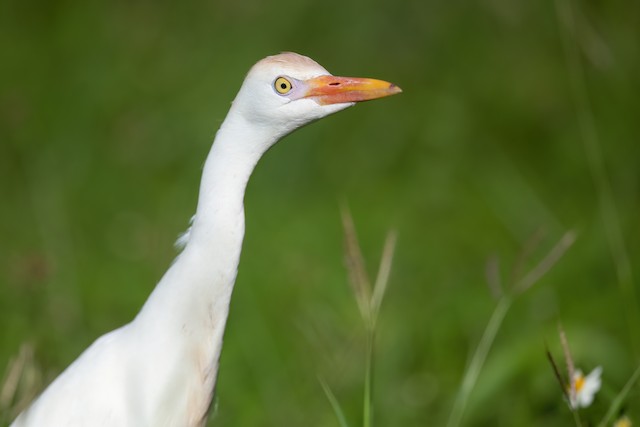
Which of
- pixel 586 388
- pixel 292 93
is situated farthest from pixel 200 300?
pixel 586 388

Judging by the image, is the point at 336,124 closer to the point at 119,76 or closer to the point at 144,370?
the point at 119,76

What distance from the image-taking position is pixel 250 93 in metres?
2.25

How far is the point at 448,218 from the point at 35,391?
3277 millimetres

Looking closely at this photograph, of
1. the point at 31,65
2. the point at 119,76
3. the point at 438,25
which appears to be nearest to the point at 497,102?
the point at 438,25

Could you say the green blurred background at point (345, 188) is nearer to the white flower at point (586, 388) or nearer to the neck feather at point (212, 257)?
the white flower at point (586, 388)

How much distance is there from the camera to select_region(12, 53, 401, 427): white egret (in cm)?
Result: 226

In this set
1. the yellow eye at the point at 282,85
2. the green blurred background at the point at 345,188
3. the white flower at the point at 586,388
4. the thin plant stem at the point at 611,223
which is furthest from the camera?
the green blurred background at the point at 345,188

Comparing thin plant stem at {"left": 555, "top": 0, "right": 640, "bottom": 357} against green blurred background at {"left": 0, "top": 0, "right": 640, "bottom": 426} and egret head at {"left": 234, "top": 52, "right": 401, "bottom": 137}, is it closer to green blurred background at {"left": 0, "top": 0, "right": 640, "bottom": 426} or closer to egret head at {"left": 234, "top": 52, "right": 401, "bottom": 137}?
green blurred background at {"left": 0, "top": 0, "right": 640, "bottom": 426}

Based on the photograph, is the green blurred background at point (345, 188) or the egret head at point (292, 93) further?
the green blurred background at point (345, 188)

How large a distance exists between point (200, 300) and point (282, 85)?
0.49 metres

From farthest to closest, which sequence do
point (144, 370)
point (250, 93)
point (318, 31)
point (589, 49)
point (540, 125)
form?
point (318, 31)
point (540, 125)
point (589, 49)
point (144, 370)
point (250, 93)

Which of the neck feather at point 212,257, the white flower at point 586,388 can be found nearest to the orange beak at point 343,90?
the neck feather at point 212,257

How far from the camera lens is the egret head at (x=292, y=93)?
7.34ft

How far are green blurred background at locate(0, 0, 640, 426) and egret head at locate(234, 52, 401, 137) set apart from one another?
844 millimetres
